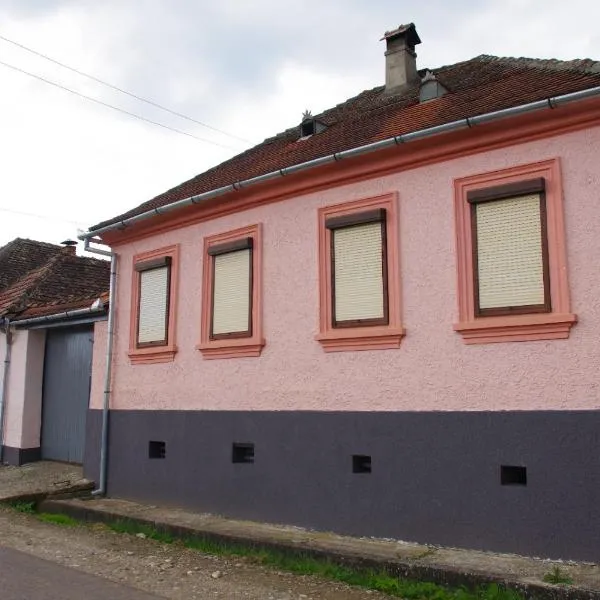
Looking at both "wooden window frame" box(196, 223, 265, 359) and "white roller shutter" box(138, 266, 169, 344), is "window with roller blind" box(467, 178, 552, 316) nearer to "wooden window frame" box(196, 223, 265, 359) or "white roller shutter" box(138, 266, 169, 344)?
"wooden window frame" box(196, 223, 265, 359)

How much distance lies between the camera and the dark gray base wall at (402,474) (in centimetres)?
629

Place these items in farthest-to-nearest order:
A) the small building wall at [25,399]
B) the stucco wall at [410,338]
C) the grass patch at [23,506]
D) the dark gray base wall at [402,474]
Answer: the small building wall at [25,399] → the grass patch at [23,506] → the stucco wall at [410,338] → the dark gray base wall at [402,474]

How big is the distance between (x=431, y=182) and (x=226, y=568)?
4.69 meters

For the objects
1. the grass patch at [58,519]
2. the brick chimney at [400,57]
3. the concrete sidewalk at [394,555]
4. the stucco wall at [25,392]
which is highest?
the brick chimney at [400,57]

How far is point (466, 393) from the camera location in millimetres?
6992

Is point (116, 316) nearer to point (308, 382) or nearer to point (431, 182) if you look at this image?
point (308, 382)

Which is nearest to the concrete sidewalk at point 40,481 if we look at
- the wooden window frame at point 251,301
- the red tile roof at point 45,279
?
the red tile roof at point 45,279

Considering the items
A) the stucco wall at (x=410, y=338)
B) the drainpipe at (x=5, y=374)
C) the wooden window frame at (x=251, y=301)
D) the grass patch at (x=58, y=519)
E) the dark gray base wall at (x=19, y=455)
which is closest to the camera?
the stucco wall at (x=410, y=338)

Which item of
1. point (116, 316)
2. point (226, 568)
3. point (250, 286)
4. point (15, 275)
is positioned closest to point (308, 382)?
point (250, 286)

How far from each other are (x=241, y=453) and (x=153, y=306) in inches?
111

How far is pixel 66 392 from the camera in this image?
12984 mm

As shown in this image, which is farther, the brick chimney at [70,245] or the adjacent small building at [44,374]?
the brick chimney at [70,245]

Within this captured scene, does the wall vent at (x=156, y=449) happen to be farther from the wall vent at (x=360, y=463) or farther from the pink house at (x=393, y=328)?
the wall vent at (x=360, y=463)

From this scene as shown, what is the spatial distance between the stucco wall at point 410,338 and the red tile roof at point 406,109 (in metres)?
0.57
